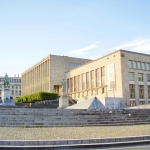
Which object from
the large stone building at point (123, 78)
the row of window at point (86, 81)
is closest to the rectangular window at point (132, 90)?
the large stone building at point (123, 78)

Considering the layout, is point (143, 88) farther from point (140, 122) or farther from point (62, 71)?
point (140, 122)

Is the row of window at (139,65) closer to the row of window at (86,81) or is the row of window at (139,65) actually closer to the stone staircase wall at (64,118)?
the row of window at (86,81)

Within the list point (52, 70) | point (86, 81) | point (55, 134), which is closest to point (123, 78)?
point (86, 81)

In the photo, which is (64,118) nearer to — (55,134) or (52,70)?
(55,134)

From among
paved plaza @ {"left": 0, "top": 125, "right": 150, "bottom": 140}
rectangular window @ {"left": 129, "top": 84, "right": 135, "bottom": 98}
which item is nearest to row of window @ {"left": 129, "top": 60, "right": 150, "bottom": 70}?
rectangular window @ {"left": 129, "top": 84, "right": 135, "bottom": 98}

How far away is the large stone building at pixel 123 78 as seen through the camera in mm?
60531

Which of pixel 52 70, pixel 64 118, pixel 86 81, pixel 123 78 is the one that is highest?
pixel 52 70

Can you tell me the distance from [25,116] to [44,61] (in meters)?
82.7

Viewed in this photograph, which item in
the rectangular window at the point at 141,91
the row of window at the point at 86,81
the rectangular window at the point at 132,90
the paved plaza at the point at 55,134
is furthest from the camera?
the row of window at the point at 86,81

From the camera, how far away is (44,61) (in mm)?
97750

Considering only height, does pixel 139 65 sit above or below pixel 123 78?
above

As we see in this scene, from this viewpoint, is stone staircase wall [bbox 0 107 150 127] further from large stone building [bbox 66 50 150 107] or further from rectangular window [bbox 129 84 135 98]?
rectangular window [bbox 129 84 135 98]

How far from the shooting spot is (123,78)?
199 feet

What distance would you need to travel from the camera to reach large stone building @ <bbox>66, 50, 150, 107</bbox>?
60.5 metres
